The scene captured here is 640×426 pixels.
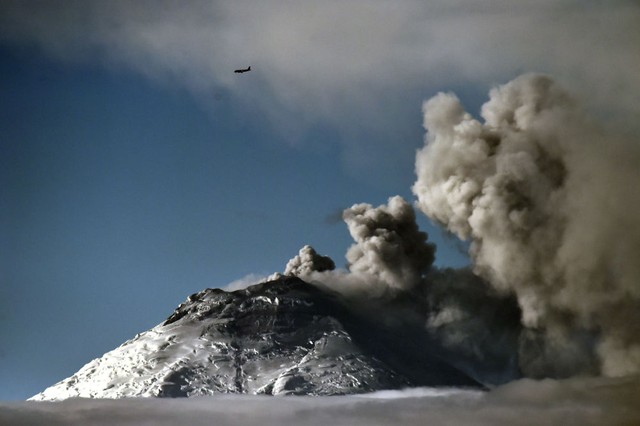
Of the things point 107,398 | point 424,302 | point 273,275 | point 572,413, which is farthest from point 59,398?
point 572,413

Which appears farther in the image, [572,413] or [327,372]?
[327,372]

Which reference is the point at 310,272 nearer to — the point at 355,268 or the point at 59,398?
the point at 355,268

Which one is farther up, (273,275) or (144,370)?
(273,275)
